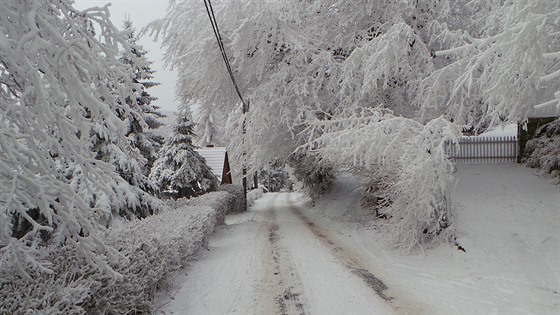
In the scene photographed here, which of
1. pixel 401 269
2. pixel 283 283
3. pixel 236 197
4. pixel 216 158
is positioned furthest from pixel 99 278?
pixel 216 158

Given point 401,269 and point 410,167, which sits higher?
point 410,167

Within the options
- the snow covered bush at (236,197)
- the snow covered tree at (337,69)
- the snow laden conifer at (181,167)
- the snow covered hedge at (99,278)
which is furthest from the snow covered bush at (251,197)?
the snow covered hedge at (99,278)

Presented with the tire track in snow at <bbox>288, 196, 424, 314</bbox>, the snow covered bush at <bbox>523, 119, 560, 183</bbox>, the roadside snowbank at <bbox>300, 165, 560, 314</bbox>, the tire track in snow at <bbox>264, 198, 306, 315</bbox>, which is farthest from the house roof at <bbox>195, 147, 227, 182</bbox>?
the tire track in snow at <bbox>264, 198, 306, 315</bbox>

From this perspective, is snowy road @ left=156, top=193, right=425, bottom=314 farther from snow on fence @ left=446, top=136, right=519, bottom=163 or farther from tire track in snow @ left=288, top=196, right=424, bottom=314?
snow on fence @ left=446, top=136, right=519, bottom=163

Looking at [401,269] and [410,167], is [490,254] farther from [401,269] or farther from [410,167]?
[410,167]

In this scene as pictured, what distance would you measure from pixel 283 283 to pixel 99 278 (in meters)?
3.33

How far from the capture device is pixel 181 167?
23.9m

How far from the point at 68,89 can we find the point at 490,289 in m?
6.56

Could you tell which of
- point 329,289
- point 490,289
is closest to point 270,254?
point 329,289

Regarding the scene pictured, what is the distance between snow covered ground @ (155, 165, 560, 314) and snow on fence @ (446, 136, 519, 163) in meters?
3.57

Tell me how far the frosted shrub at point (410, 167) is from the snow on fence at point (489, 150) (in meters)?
7.29

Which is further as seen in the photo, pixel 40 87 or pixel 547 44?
pixel 547 44

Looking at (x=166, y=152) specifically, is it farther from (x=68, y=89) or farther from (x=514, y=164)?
(x=68, y=89)

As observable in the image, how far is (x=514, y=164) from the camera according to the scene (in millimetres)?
14695
